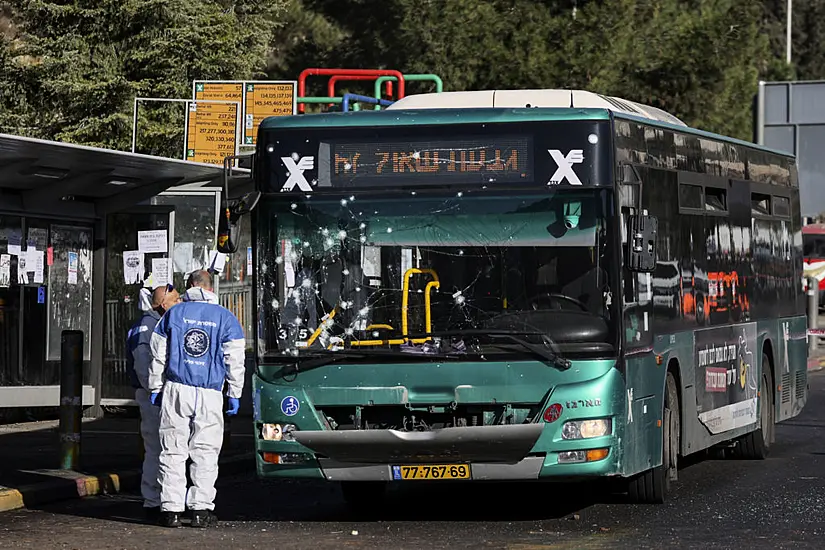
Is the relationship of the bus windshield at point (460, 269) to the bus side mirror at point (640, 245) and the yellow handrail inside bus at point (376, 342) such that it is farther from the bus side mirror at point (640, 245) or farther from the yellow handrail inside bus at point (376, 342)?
the bus side mirror at point (640, 245)

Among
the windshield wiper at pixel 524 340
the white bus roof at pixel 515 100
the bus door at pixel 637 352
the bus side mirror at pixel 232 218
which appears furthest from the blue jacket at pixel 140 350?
the bus door at pixel 637 352

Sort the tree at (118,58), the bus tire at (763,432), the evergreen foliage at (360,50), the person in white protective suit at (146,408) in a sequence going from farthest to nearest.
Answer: the evergreen foliage at (360,50) < the tree at (118,58) < the bus tire at (763,432) < the person in white protective suit at (146,408)

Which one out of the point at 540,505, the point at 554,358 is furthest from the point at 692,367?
the point at 554,358

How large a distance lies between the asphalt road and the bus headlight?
0.62m

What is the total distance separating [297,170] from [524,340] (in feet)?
6.09

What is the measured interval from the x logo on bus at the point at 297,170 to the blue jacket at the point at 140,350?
1612 millimetres

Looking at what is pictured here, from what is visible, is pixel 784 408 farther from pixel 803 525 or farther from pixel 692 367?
pixel 803 525

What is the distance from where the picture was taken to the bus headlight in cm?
1078

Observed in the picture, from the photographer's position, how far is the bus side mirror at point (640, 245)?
1104 cm

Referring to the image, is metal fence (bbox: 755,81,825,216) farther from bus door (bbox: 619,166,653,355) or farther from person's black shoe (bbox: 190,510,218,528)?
person's black shoe (bbox: 190,510,218,528)

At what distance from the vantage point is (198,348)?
11.2 metres

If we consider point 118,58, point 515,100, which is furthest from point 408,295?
point 118,58

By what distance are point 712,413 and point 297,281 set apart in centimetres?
408

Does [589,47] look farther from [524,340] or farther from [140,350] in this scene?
[524,340]
